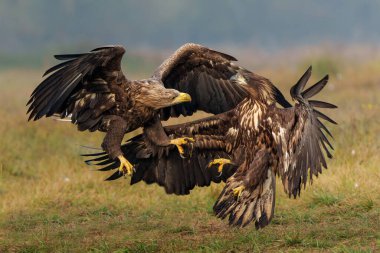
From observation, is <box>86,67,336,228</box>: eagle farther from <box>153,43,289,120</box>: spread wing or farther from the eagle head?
the eagle head

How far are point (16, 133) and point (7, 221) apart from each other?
533 cm

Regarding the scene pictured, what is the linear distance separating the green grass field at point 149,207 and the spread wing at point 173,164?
56 cm

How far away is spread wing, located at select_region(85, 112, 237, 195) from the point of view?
9.90m

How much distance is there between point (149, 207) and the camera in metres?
11.9

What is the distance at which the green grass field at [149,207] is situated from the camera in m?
9.04

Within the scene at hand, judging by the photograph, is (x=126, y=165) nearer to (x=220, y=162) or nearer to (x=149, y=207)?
(x=220, y=162)

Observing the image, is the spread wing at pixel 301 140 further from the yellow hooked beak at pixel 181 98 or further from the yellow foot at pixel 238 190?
the yellow hooked beak at pixel 181 98

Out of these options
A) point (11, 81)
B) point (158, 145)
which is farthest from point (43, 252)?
point (11, 81)

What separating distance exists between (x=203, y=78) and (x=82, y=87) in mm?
1853

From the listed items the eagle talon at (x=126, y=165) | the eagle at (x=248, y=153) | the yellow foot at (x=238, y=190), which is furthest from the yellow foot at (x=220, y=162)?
the eagle talon at (x=126, y=165)

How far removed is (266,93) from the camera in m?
9.53

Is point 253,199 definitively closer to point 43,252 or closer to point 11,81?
point 43,252

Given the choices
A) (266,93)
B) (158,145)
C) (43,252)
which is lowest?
(43,252)

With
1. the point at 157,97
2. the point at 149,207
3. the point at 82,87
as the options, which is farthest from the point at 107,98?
the point at 149,207
